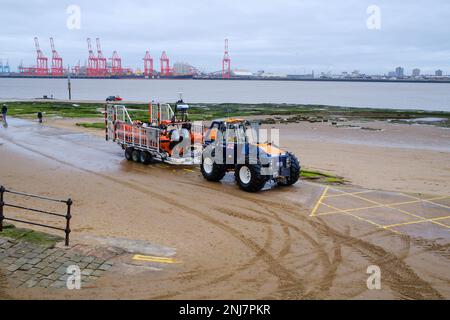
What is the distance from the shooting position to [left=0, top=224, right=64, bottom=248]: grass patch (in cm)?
919

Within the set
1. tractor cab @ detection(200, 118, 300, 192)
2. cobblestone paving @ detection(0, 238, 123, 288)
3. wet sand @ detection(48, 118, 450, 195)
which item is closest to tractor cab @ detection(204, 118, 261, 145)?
tractor cab @ detection(200, 118, 300, 192)

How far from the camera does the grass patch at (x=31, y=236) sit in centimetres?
919

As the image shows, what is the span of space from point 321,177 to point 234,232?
7.30 metres

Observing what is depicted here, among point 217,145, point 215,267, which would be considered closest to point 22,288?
point 215,267

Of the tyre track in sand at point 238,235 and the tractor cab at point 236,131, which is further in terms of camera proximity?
the tractor cab at point 236,131

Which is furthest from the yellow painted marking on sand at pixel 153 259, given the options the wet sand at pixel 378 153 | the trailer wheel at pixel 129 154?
the trailer wheel at pixel 129 154

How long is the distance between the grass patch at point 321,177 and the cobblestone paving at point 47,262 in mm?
9602

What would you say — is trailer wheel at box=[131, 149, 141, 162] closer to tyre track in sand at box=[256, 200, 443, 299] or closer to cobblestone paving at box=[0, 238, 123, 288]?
tyre track in sand at box=[256, 200, 443, 299]

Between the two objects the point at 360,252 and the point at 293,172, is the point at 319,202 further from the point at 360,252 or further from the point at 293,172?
the point at 360,252

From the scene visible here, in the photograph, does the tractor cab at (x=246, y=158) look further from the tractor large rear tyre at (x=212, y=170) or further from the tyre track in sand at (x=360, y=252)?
the tyre track in sand at (x=360, y=252)

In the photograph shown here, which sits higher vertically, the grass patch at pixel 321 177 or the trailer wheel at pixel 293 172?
the trailer wheel at pixel 293 172

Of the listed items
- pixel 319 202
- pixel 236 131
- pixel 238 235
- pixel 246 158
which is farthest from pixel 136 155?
pixel 238 235

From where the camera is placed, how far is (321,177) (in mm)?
17141
